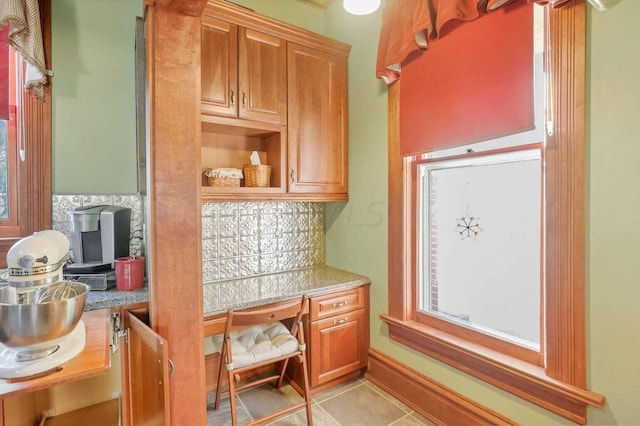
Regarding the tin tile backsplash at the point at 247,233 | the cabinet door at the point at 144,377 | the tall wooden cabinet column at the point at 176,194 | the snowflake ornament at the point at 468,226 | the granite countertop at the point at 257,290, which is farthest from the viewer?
the tin tile backsplash at the point at 247,233

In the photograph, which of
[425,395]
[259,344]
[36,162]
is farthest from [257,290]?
[36,162]

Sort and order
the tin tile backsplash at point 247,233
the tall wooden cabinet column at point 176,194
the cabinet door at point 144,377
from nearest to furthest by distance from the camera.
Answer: the cabinet door at point 144,377
the tall wooden cabinet column at point 176,194
the tin tile backsplash at point 247,233

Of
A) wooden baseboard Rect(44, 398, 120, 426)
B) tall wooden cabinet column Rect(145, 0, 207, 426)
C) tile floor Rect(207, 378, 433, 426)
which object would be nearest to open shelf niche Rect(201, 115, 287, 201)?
tall wooden cabinet column Rect(145, 0, 207, 426)

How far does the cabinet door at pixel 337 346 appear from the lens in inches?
86.0

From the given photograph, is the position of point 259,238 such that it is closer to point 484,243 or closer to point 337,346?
point 337,346

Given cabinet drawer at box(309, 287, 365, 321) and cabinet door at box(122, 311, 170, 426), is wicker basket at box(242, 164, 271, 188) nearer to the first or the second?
cabinet drawer at box(309, 287, 365, 321)

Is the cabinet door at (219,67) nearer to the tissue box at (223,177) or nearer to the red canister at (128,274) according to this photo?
the tissue box at (223,177)

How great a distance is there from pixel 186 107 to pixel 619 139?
1.77m

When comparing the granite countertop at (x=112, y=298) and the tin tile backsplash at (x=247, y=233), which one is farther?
the tin tile backsplash at (x=247, y=233)

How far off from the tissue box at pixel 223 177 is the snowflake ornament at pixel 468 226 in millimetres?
1420

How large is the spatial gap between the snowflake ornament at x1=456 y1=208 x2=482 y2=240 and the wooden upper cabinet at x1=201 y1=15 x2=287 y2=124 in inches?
52.3

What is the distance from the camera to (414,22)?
179 cm

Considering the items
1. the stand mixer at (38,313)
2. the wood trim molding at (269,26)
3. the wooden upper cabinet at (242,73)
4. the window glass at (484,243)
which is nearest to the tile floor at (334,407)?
the window glass at (484,243)

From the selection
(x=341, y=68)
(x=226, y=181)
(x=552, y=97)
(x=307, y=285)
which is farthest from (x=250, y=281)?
(x=552, y=97)
